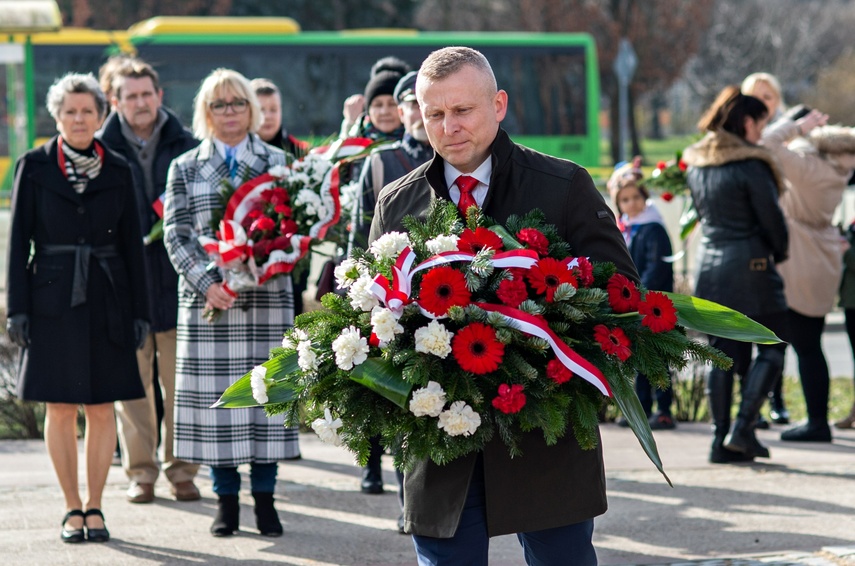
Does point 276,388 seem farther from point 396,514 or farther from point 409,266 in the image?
point 396,514

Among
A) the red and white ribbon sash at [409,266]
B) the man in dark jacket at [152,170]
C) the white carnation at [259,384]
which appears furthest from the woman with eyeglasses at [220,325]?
the red and white ribbon sash at [409,266]

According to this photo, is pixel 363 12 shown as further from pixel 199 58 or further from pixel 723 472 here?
pixel 723 472

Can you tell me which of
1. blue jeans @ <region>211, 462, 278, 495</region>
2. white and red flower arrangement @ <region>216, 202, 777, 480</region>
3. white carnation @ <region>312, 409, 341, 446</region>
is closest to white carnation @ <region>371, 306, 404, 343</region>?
white and red flower arrangement @ <region>216, 202, 777, 480</region>

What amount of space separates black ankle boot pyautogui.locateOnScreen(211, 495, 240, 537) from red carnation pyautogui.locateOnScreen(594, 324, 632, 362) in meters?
3.02

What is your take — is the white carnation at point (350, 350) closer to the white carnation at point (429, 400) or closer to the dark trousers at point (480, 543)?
the white carnation at point (429, 400)

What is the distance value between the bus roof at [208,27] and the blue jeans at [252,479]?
54.3 feet

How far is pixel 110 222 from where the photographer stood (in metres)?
5.74

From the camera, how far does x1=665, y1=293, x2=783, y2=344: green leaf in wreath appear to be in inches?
127

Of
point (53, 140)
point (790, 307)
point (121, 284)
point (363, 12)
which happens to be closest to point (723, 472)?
point (790, 307)

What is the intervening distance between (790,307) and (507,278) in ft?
17.2

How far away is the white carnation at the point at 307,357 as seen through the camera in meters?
3.07

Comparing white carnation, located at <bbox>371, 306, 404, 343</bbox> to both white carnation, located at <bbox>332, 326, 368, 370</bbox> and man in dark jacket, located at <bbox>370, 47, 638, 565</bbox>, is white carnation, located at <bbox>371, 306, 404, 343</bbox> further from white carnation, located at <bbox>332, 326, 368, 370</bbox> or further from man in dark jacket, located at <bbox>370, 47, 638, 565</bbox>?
man in dark jacket, located at <bbox>370, 47, 638, 565</bbox>

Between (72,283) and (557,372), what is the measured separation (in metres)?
3.27

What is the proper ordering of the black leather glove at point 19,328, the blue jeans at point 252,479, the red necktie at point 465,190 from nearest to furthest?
1. the red necktie at point 465,190
2. the black leather glove at point 19,328
3. the blue jeans at point 252,479
